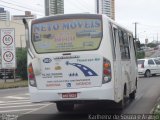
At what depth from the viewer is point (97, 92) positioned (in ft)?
42.0

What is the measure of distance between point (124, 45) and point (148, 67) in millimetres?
24544

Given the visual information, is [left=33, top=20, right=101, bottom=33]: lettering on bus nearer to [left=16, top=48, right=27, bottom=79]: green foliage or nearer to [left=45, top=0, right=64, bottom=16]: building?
[left=16, top=48, right=27, bottom=79]: green foliage

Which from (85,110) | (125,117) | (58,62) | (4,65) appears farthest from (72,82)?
(4,65)

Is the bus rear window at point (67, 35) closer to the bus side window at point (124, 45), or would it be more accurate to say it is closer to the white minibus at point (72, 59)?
the white minibus at point (72, 59)

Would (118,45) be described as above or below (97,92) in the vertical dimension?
above

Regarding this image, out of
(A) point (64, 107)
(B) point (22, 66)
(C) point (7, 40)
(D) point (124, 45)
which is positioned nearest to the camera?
(A) point (64, 107)

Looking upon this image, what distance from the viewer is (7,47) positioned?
127ft

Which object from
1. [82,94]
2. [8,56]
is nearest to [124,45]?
[82,94]

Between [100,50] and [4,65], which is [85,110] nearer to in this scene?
[100,50]

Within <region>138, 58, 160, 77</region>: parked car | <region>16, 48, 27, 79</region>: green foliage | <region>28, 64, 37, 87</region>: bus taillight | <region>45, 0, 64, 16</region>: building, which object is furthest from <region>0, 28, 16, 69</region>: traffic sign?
<region>28, 64, 37, 87</region>: bus taillight

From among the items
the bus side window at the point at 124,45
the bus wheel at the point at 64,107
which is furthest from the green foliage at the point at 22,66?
the bus wheel at the point at 64,107

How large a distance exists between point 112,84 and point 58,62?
1.63 m

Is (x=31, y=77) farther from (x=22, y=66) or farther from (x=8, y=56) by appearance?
(x=22, y=66)

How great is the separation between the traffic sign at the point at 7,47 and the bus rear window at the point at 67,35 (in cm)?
2530
